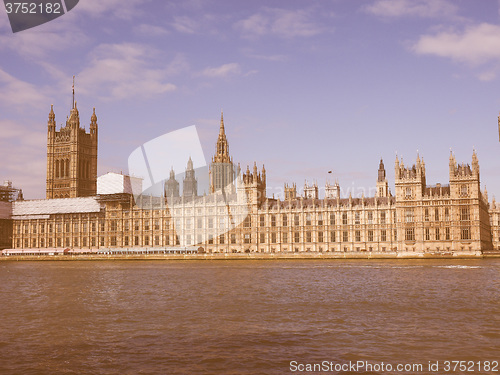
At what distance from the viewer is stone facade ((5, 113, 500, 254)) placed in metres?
112

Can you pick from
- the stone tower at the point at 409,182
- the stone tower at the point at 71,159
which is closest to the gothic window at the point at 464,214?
the stone tower at the point at 409,182

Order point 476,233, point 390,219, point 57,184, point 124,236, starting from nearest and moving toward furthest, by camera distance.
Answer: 1. point 476,233
2. point 390,219
3. point 124,236
4. point 57,184

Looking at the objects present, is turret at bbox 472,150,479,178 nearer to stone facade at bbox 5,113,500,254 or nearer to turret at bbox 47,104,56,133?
stone facade at bbox 5,113,500,254

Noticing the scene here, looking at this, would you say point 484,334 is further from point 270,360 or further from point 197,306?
point 197,306

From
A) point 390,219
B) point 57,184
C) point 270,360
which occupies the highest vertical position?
point 57,184

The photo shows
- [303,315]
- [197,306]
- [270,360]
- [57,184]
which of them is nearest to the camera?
[270,360]

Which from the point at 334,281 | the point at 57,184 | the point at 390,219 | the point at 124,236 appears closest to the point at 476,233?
the point at 390,219

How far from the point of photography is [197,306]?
37.3 m

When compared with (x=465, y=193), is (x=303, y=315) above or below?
below

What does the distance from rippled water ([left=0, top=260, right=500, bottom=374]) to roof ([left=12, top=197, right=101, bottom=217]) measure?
10390 cm

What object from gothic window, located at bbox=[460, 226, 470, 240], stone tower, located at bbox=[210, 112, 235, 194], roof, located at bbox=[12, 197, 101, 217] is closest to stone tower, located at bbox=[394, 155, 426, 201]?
gothic window, located at bbox=[460, 226, 470, 240]

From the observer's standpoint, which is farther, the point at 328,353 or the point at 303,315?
the point at 303,315

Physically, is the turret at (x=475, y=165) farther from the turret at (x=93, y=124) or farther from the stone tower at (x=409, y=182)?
the turret at (x=93, y=124)

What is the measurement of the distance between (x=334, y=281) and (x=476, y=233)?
6357 cm
